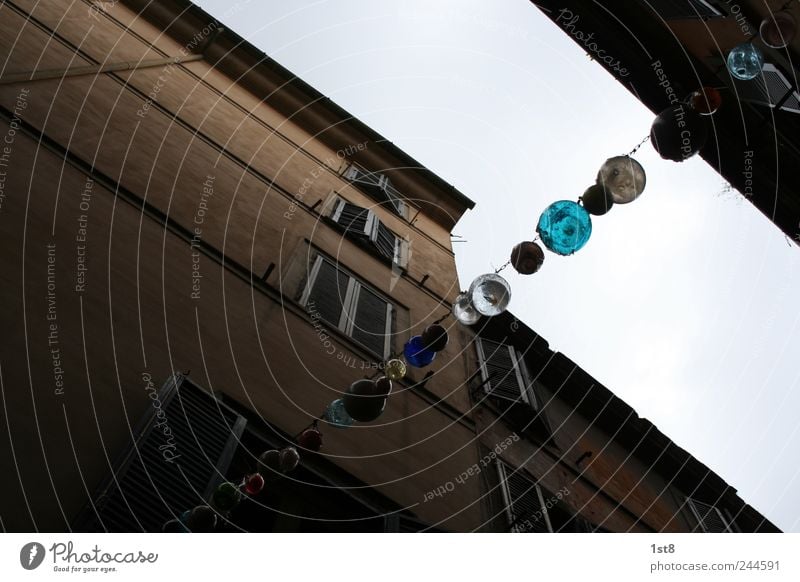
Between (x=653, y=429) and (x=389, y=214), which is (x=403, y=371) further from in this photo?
(x=653, y=429)

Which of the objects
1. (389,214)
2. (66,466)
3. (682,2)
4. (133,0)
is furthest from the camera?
(389,214)

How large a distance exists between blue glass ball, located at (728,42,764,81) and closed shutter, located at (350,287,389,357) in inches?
171

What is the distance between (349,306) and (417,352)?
1.66 m

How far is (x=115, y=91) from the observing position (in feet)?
26.5

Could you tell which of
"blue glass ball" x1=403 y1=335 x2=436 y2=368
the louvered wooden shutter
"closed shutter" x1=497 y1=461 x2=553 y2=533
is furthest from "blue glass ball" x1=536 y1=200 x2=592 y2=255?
the louvered wooden shutter

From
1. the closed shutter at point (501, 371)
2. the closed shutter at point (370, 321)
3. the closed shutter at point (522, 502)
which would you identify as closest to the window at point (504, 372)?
the closed shutter at point (501, 371)

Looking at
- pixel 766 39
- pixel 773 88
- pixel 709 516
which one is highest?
pixel 773 88

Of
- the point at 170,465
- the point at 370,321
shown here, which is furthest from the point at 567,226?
the point at 170,465

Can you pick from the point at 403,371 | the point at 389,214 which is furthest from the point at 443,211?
the point at 403,371

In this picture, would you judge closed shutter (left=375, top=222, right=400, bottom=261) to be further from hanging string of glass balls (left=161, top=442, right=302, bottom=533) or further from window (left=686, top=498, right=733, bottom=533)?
window (left=686, top=498, right=733, bottom=533)

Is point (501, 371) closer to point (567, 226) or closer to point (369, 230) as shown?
point (369, 230)

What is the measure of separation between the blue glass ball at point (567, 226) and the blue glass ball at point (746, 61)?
2.15 meters

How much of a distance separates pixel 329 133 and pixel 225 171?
3.57 meters

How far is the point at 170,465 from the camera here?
4.60 metres
